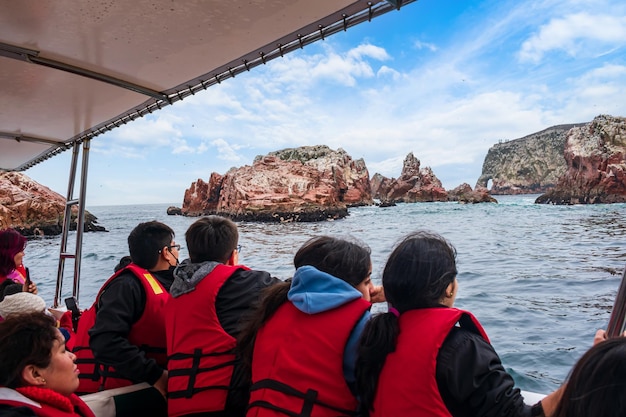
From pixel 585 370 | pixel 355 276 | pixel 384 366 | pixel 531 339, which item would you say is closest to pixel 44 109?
pixel 355 276

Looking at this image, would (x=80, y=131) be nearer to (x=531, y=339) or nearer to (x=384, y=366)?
(x=384, y=366)

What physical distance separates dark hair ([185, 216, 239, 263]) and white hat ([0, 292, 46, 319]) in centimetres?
103

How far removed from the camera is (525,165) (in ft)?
253

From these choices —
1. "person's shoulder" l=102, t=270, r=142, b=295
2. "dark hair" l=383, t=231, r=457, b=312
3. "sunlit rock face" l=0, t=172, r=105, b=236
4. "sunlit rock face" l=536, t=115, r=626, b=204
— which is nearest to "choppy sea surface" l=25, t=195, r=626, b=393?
"dark hair" l=383, t=231, r=457, b=312

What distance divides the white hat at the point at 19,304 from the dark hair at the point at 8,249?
1.06 m

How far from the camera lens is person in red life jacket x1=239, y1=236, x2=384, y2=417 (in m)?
1.22

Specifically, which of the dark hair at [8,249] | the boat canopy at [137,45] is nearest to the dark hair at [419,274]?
the boat canopy at [137,45]

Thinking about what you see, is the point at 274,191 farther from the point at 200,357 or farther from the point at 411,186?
the point at 411,186

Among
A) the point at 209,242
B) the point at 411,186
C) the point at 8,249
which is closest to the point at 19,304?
the point at 8,249

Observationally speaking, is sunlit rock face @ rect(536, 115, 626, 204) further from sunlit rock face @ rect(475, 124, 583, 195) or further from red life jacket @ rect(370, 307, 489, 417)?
Result: red life jacket @ rect(370, 307, 489, 417)

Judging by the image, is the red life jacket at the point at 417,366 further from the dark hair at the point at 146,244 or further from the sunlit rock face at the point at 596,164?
the sunlit rock face at the point at 596,164

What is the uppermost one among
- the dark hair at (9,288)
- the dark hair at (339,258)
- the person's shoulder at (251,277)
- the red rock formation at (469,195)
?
the red rock formation at (469,195)

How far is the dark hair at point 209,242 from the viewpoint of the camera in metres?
1.79

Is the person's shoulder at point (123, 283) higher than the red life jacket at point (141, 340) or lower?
higher
